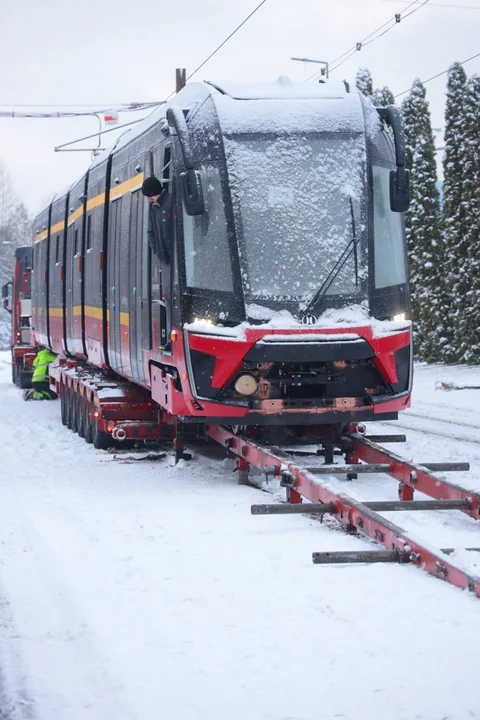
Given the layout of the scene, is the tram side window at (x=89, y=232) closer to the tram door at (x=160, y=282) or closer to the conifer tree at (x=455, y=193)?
the tram door at (x=160, y=282)

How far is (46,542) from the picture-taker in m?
7.49

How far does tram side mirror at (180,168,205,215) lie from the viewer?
9.37 metres

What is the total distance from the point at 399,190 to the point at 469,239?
20.4m

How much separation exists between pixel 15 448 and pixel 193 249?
16.1 ft

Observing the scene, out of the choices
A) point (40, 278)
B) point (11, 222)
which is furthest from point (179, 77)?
point (11, 222)

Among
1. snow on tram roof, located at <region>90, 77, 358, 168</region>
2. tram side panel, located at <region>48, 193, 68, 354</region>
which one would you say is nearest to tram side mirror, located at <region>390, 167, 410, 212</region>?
snow on tram roof, located at <region>90, 77, 358, 168</region>

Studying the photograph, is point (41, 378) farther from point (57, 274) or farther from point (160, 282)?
point (160, 282)

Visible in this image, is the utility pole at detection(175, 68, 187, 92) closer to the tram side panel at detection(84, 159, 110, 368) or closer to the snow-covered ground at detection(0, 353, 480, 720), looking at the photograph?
the tram side panel at detection(84, 159, 110, 368)

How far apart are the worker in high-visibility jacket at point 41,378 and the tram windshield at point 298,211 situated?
14.2 meters

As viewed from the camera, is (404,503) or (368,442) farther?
(368,442)

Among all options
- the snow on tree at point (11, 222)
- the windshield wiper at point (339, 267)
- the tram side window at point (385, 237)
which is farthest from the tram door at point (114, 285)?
the snow on tree at point (11, 222)

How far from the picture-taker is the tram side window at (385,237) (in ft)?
32.0

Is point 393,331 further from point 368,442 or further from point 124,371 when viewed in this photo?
point 124,371

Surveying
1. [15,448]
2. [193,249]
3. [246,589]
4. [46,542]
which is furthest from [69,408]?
[246,589]
